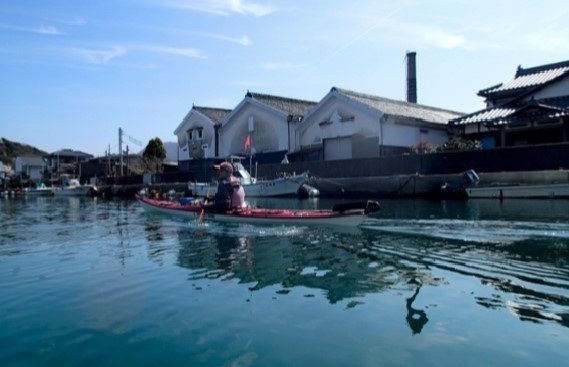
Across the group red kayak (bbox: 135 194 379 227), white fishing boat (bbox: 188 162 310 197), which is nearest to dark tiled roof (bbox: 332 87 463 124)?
white fishing boat (bbox: 188 162 310 197)

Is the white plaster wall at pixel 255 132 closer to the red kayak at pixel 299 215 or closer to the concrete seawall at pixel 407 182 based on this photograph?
the concrete seawall at pixel 407 182

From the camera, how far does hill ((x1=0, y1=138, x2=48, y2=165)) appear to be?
103363mm

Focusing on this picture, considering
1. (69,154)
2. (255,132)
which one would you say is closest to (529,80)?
(255,132)

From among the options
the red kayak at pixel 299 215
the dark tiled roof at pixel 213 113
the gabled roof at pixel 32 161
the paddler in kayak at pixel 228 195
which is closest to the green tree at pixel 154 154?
the dark tiled roof at pixel 213 113

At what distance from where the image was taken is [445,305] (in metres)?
6.78

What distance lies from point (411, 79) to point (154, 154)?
103 feet

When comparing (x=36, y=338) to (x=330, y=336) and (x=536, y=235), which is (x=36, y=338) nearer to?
(x=330, y=336)

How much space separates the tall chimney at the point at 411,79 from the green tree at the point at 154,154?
3006 centimetres

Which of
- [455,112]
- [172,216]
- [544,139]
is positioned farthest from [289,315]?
Result: [455,112]

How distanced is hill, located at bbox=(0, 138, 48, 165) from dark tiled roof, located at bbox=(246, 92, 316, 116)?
264ft

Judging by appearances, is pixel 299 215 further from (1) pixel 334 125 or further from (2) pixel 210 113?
(2) pixel 210 113

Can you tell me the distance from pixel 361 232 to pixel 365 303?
6.59 meters

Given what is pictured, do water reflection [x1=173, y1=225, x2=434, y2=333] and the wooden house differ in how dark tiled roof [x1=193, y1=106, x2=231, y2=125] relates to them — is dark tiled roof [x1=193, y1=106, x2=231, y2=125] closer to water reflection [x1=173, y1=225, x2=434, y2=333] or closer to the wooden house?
the wooden house

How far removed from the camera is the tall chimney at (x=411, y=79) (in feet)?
154
